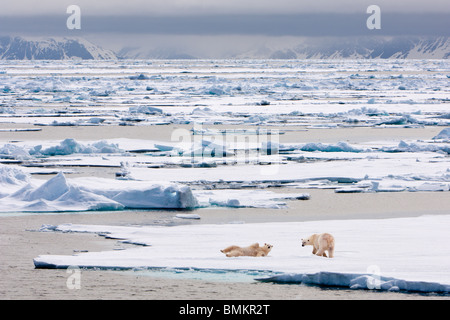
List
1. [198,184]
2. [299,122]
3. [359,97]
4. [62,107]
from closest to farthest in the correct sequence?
1. [198,184]
2. [299,122]
3. [62,107]
4. [359,97]

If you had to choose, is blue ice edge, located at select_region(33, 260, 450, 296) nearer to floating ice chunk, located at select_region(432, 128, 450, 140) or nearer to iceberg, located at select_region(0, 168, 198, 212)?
iceberg, located at select_region(0, 168, 198, 212)

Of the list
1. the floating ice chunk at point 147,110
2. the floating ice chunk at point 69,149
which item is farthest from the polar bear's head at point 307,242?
the floating ice chunk at point 147,110

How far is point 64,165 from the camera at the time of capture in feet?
41.2

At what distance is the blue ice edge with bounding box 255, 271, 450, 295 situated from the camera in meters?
5.23

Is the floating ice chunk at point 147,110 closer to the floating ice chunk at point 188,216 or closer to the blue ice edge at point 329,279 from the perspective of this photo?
the floating ice chunk at point 188,216

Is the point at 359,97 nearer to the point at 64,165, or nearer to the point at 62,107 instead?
the point at 62,107

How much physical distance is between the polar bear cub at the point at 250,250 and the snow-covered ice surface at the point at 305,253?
8cm

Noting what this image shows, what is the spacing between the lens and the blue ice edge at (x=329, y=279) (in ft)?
17.2

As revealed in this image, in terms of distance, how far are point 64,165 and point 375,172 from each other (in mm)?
5140

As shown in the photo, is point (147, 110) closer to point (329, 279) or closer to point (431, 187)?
point (431, 187)

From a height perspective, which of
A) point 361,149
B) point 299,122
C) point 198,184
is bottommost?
point 198,184

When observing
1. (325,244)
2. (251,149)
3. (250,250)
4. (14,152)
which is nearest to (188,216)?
(250,250)

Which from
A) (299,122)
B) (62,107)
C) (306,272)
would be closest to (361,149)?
(299,122)

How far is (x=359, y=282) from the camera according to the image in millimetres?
5359
